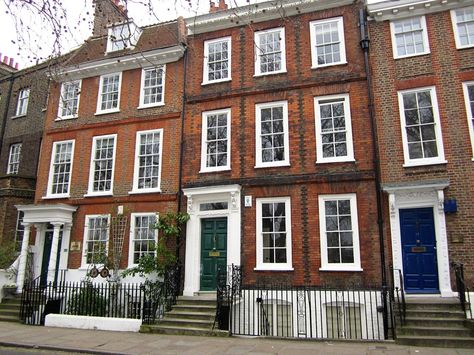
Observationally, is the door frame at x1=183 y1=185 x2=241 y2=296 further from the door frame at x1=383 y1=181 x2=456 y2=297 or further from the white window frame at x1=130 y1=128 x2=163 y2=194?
the door frame at x1=383 y1=181 x2=456 y2=297

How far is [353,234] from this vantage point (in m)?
11.5

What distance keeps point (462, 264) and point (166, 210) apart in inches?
368

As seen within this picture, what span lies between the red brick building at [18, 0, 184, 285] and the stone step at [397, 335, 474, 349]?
8369 mm

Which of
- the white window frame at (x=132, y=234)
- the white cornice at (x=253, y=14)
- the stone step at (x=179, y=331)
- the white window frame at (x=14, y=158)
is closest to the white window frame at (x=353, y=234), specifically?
the stone step at (x=179, y=331)

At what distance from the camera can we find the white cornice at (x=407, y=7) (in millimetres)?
12125

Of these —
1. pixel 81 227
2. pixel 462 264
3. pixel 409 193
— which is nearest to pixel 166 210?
pixel 81 227

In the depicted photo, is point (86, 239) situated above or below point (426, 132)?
below

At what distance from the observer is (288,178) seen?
12.5m

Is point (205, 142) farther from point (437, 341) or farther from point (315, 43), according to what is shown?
point (437, 341)

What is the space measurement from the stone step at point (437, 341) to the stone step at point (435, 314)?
0.87 meters

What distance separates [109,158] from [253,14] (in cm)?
786

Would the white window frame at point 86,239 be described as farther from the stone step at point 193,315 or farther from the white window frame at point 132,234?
the stone step at point 193,315

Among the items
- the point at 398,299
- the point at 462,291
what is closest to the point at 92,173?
the point at 398,299

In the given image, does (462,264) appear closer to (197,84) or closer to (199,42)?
(197,84)
